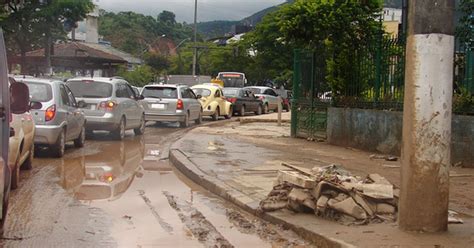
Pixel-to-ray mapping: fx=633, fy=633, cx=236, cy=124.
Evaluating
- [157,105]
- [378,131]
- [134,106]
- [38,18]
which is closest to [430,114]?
[378,131]

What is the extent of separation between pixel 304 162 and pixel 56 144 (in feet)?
16.5

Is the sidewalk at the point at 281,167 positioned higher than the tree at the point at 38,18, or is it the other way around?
the tree at the point at 38,18

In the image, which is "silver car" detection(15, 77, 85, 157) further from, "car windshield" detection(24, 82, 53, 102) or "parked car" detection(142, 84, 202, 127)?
"parked car" detection(142, 84, 202, 127)

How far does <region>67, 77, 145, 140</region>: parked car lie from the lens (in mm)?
16812

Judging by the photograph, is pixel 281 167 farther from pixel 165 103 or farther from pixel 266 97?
pixel 266 97

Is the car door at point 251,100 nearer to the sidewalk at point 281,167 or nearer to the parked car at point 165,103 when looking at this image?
the parked car at point 165,103

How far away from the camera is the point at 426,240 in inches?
233

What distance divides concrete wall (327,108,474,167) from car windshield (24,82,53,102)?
681cm

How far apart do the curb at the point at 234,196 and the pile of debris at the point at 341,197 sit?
0.32 meters

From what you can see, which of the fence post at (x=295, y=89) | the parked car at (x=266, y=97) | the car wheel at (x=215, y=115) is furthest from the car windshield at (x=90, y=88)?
the parked car at (x=266, y=97)

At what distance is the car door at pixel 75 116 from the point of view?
550 inches

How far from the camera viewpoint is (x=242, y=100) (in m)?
33.3

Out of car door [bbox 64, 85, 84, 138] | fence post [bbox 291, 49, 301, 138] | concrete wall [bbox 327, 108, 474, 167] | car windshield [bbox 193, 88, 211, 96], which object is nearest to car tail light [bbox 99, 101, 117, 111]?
car door [bbox 64, 85, 84, 138]

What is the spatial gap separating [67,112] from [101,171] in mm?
2582
